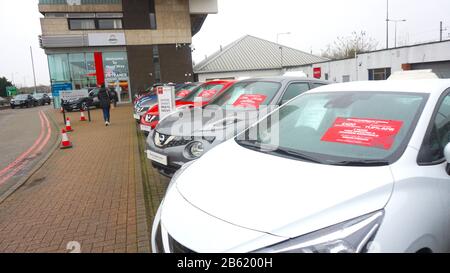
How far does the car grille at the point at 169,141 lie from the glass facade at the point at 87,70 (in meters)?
23.1

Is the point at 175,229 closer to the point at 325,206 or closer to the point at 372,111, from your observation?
the point at 325,206

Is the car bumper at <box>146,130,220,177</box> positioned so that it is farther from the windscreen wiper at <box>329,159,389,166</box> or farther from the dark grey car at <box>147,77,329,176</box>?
the windscreen wiper at <box>329,159,389,166</box>

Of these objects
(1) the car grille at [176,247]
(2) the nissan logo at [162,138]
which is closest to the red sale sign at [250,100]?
(2) the nissan logo at [162,138]

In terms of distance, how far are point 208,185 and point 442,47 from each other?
25.1 metres

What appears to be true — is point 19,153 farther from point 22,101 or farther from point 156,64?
point 22,101

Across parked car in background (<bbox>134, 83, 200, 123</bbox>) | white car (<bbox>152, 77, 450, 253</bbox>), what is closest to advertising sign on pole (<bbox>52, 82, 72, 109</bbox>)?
parked car in background (<bbox>134, 83, 200, 123</bbox>)

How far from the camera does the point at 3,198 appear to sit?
5.16m

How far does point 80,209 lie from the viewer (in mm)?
4492

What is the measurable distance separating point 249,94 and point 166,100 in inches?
130

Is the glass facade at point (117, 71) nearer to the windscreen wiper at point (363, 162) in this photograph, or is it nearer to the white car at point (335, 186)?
the white car at point (335, 186)

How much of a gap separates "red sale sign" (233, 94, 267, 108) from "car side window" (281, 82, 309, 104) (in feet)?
1.03
